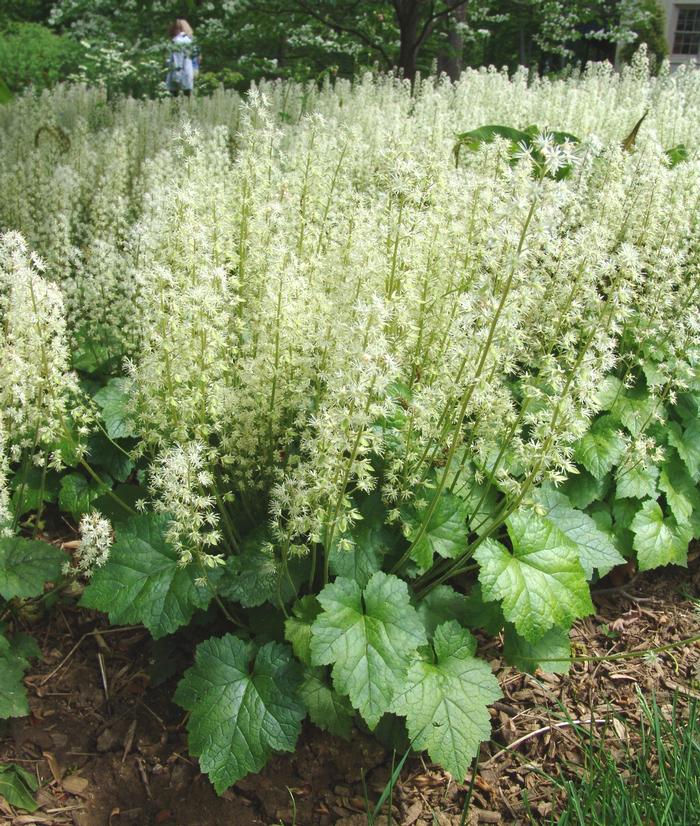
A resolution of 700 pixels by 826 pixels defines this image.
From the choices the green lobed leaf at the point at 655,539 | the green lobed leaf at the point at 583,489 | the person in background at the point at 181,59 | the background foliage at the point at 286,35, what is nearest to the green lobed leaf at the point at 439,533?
the green lobed leaf at the point at 583,489

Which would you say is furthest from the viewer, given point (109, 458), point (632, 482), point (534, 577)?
point (632, 482)

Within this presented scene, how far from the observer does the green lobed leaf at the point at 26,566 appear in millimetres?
2602

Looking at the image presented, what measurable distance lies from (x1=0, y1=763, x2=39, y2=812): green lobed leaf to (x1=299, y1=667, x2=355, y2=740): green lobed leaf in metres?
0.99

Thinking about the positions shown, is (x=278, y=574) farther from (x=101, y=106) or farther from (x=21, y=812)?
(x=101, y=106)

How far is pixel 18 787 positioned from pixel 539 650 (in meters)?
2.02

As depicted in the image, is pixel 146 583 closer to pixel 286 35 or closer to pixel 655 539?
pixel 655 539

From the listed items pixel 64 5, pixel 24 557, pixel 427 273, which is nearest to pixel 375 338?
pixel 427 273

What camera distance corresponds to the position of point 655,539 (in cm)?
364

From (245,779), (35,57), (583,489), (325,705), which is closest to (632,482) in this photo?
(583,489)

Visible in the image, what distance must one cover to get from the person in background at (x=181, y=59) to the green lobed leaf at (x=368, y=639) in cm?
975

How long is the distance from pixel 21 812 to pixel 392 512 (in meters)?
1.65

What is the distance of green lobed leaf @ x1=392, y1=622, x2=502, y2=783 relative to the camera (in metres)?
2.45

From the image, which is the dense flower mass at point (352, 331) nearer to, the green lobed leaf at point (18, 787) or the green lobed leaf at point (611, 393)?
the green lobed leaf at point (611, 393)

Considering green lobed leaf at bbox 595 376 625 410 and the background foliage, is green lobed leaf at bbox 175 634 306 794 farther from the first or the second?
the background foliage
